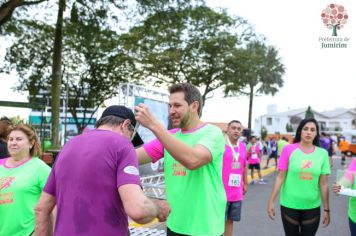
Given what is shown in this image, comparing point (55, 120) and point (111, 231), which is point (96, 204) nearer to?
point (111, 231)

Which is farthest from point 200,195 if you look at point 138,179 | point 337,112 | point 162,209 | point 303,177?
point 337,112

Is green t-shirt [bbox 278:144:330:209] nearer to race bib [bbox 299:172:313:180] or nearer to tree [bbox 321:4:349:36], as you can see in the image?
race bib [bbox 299:172:313:180]

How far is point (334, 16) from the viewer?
13055mm

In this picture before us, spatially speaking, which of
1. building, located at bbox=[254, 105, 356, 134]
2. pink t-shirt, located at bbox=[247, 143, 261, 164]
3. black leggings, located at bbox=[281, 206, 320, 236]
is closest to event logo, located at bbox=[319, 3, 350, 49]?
pink t-shirt, located at bbox=[247, 143, 261, 164]

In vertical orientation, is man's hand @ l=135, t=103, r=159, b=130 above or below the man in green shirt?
above

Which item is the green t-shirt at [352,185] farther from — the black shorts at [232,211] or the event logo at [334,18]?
the event logo at [334,18]

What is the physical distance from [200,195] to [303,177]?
1964 millimetres

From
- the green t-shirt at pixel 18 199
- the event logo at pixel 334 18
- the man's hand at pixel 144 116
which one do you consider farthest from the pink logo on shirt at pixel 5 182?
the event logo at pixel 334 18

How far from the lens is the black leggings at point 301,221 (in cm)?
430

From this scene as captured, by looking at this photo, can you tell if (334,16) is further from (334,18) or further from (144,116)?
(144,116)

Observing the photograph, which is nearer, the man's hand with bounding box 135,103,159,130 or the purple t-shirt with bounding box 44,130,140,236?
the purple t-shirt with bounding box 44,130,140,236

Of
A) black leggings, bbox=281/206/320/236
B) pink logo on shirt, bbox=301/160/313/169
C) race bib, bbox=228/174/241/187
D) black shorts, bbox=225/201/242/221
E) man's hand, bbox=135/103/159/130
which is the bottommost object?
black shorts, bbox=225/201/242/221

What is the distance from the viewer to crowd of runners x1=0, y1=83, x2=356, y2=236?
6.68 ft

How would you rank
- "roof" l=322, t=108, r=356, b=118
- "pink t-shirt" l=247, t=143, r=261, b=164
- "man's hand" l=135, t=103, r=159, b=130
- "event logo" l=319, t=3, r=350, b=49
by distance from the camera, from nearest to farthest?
"man's hand" l=135, t=103, r=159, b=130, "event logo" l=319, t=3, r=350, b=49, "pink t-shirt" l=247, t=143, r=261, b=164, "roof" l=322, t=108, r=356, b=118
